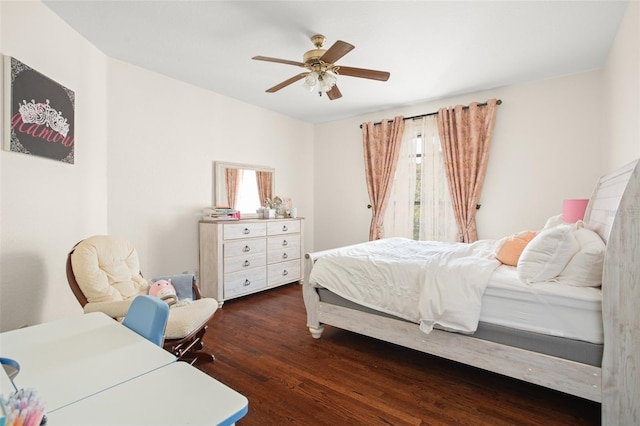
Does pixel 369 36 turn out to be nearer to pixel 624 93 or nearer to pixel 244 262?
pixel 624 93

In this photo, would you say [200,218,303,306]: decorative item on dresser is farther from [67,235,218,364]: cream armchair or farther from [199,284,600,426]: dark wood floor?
[67,235,218,364]: cream armchair

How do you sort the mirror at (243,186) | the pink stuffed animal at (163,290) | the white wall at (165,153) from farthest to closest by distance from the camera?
the mirror at (243,186), the white wall at (165,153), the pink stuffed animal at (163,290)

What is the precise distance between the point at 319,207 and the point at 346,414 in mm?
3935

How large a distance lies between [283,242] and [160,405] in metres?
3.63

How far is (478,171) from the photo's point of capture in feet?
12.5

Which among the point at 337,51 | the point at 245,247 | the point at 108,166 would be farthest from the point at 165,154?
the point at 337,51

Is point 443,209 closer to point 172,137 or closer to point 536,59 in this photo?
point 536,59

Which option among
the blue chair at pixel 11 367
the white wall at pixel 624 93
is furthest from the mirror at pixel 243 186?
the white wall at pixel 624 93

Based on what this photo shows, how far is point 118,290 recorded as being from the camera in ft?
7.37

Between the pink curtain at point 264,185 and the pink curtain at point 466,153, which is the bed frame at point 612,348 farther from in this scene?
the pink curtain at point 264,185

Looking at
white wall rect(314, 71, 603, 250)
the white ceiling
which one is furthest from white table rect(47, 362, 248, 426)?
white wall rect(314, 71, 603, 250)

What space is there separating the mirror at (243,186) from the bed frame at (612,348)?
3061 millimetres

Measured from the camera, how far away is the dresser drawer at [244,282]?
11.7 feet

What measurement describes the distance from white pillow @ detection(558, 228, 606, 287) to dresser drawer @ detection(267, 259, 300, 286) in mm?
3176
